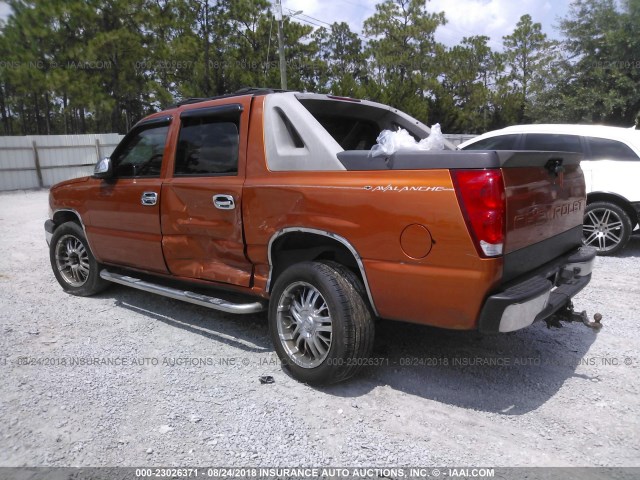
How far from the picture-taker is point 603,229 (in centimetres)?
668

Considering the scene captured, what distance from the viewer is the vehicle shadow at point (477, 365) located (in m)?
3.19

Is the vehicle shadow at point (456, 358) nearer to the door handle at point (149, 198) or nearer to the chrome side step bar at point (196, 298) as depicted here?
the chrome side step bar at point (196, 298)

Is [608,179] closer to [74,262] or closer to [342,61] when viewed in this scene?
[74,262]

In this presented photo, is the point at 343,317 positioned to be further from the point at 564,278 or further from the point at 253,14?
the point at 253,14

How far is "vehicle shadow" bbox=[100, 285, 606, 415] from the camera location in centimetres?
321

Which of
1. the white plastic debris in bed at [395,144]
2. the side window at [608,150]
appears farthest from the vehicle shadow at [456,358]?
the side window at [608,150]

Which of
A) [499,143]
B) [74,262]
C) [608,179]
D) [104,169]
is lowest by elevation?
[74,262]

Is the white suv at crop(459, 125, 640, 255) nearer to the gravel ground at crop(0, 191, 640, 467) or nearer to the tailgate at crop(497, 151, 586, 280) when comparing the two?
the gravel ground at crop(0, 191, 640, 467)

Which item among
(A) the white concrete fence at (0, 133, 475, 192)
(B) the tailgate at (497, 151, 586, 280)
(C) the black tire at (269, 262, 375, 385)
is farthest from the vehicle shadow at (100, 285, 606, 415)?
(A) the white concrete fence at (0, 133, 475, 192)

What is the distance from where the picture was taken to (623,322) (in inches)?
173

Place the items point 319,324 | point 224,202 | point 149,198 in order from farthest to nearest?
point 149,198
point 224,202
point 319,324

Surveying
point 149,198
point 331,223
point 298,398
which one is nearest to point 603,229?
point 331,223

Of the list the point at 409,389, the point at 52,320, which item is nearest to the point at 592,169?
the point at 409,389

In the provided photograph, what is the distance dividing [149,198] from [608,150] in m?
5.90
